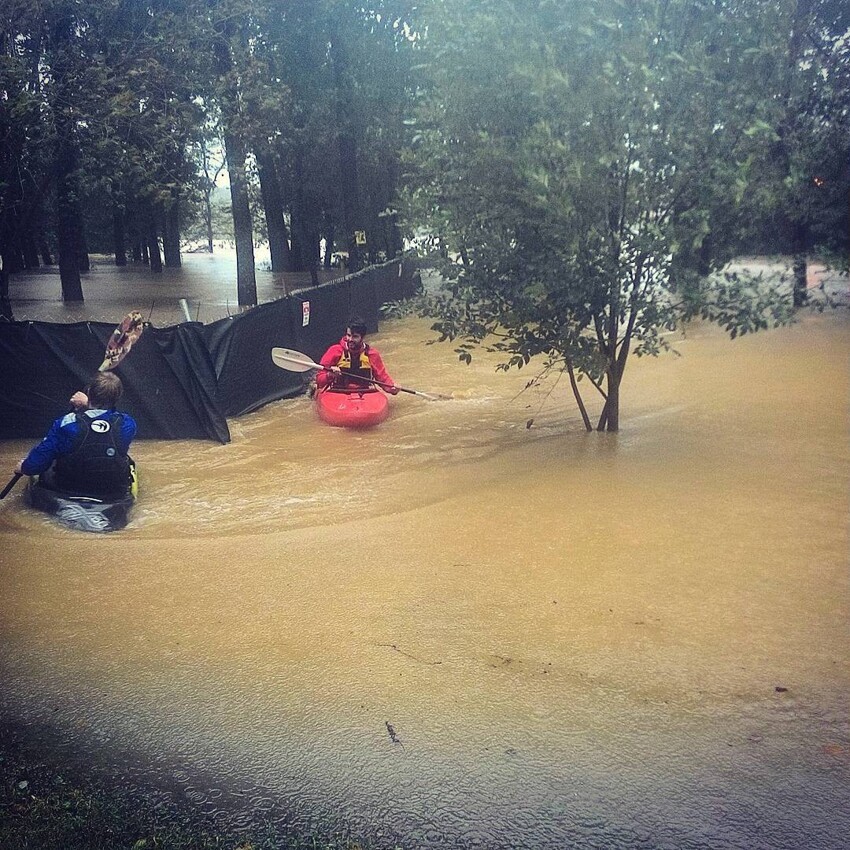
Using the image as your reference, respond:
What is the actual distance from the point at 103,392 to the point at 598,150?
5309mm

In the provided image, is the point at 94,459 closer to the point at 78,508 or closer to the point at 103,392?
the point at 78,508

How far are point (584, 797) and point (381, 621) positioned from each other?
228 cm

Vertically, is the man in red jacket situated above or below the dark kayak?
above

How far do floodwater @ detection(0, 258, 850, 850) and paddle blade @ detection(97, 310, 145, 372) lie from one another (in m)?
1.48

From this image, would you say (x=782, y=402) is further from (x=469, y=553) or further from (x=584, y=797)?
(x=584, y=797)

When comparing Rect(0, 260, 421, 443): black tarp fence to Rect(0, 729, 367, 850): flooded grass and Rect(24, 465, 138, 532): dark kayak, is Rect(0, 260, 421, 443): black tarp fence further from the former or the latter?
Rect(0, 729, 367, 850): flooded grass

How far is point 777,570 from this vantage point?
7203 millimetres

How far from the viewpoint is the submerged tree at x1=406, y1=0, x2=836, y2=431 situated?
9336 mm

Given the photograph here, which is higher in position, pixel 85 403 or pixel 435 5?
pixel 435 5

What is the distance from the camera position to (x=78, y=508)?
28.5 feet

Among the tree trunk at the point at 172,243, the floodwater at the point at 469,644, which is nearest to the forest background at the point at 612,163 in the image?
the floodwater at the point at 469,644

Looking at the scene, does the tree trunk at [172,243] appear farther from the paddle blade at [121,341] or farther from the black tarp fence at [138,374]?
the paddle blade at [121,341]

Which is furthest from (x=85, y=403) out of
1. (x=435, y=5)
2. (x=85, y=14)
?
(x=85, y=14)

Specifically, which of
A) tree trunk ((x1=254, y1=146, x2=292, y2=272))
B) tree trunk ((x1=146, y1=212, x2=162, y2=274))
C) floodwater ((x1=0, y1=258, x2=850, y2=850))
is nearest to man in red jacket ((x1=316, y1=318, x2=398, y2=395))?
floodwater ((x1=0, y1=258, x2=850, y2=850))
